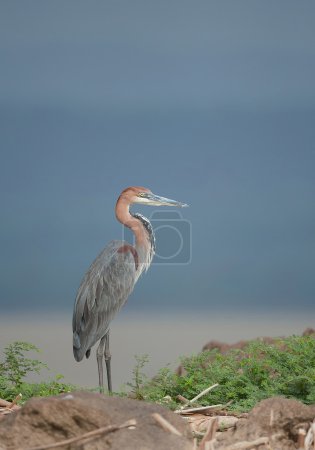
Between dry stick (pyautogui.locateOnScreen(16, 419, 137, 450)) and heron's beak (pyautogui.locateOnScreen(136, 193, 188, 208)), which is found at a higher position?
heron's beak (pyautogui.locateOnScreen(136, 193, 188, 208))

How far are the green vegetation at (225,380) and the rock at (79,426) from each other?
2238 millimetres

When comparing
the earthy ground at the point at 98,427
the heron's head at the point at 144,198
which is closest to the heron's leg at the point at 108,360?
the heron's head at the point at 144,198

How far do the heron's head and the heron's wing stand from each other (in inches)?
20.5

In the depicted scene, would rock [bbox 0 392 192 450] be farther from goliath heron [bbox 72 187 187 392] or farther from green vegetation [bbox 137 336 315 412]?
goliath heron [bbox 72 187 187 392]

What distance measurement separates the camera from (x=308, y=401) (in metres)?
6.04

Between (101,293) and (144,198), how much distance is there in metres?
1.06

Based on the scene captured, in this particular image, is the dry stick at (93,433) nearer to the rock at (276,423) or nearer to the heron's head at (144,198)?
the rock at (276,423)

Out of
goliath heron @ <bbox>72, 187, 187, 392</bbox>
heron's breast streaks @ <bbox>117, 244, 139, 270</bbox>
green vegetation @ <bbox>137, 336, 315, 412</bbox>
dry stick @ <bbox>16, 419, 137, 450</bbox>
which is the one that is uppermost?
heron's breast streaks @ <bbox>117, 244, 139, 270</bbox>

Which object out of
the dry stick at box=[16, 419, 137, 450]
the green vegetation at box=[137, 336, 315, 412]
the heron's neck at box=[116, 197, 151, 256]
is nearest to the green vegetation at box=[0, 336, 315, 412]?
the green vegetation at box=[137, 336, 315, 412]

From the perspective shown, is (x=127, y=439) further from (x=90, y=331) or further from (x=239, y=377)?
(x=90, y=331)

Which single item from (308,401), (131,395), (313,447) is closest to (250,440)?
(313,447)

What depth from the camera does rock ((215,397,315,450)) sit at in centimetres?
405

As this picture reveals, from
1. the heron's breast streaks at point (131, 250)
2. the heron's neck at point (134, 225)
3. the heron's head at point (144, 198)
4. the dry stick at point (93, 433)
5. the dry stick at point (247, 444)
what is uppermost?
the heron's head at point (144, 198)

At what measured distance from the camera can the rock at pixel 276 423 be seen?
4.05m
